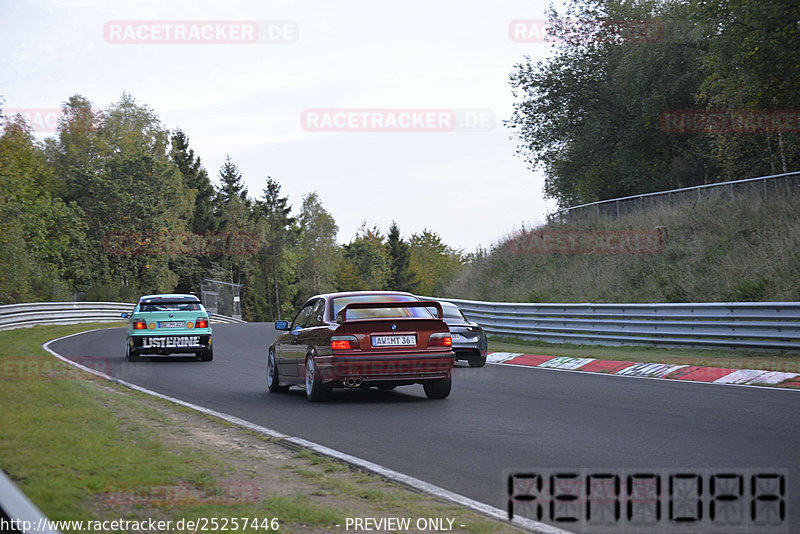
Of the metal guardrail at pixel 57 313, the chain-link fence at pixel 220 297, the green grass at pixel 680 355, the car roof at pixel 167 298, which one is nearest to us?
the green grass at pixel 680 355

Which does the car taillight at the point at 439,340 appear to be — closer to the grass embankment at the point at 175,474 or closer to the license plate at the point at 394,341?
the license plate at the point at 394,341

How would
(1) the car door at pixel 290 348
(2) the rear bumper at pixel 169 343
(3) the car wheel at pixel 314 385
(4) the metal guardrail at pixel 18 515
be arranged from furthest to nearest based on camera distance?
1. (2) the rear bumper at pixel 169 343
2. (1) the car door at pixel 290 348
3. (3) the car wheel at pixel 314 385
4. (4) the metal guardrail at pixel 18 515

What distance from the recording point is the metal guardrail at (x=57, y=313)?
1278 inches

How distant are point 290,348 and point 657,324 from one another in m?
9.72

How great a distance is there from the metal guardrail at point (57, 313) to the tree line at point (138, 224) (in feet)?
8.73

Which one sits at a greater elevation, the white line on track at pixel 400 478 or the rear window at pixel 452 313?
the rear window at pixel 452 313

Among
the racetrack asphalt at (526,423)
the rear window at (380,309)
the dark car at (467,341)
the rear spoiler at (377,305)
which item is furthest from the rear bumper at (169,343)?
the rear spoiler at (377,305)

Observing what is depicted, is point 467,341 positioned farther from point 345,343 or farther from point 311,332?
point 345,343

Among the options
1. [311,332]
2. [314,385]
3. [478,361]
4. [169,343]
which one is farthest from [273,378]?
[169,343]

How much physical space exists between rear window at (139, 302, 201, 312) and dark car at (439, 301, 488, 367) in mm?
6631

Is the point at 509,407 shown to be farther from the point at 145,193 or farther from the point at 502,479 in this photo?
the point at 145,193

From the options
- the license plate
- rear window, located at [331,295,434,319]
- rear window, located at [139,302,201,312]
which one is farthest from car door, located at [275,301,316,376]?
rear window, located at [139,302,201,312]

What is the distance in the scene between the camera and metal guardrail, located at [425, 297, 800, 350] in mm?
16031

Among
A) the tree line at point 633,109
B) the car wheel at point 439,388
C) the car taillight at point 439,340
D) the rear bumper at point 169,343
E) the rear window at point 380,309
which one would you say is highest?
the tree line at point 633,109
